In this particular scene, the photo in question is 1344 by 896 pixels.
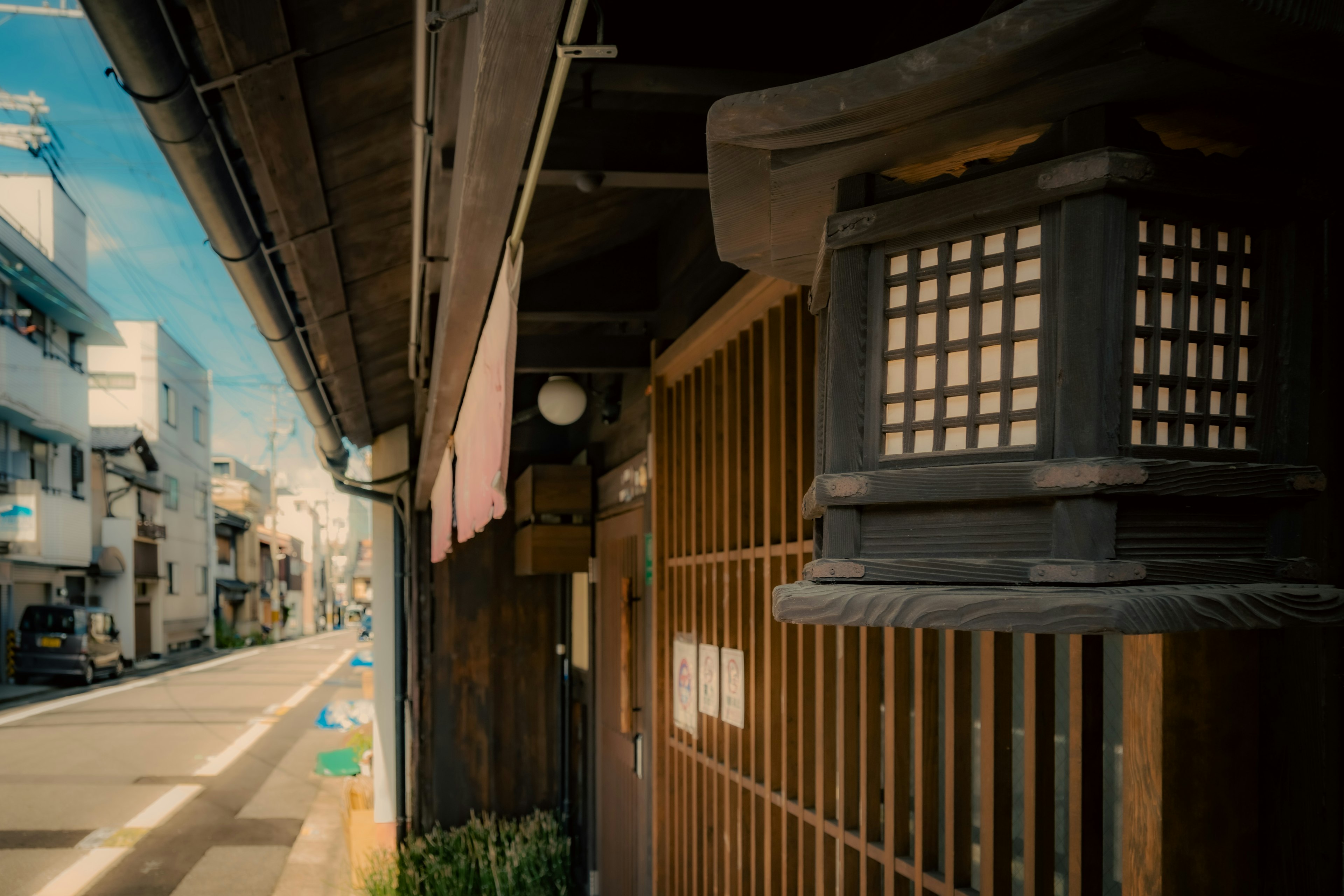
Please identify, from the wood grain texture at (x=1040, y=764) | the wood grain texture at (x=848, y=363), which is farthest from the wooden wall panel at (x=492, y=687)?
the wood grain texture at (x=848, y=363)

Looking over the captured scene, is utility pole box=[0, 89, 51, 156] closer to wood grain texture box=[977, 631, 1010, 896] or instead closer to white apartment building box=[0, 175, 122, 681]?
white apartment building box=[0, 175, 122, 681]

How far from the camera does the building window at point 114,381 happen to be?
35844 millimetres

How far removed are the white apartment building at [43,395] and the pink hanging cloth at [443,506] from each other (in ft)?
74.4

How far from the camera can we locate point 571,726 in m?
8.48

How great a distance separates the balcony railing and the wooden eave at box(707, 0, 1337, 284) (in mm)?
36992

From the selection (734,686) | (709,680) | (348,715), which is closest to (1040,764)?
(734,686)

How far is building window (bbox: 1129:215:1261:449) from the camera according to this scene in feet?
3.89

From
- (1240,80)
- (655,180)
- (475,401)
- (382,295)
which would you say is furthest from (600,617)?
(1240,80)

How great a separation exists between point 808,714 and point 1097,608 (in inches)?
86.6

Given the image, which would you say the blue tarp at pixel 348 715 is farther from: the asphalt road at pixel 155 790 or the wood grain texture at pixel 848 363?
the wood grain texture at pixel 848 363

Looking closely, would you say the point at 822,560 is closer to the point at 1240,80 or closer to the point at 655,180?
the point at 1240,80

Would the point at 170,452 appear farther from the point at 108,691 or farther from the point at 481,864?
the point at 481,864

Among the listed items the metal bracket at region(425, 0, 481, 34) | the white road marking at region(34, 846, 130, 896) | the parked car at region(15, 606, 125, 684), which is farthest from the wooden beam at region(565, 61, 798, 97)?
the parked car at region(15, 606, 125, 684)

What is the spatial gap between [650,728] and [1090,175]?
15.0 ft
